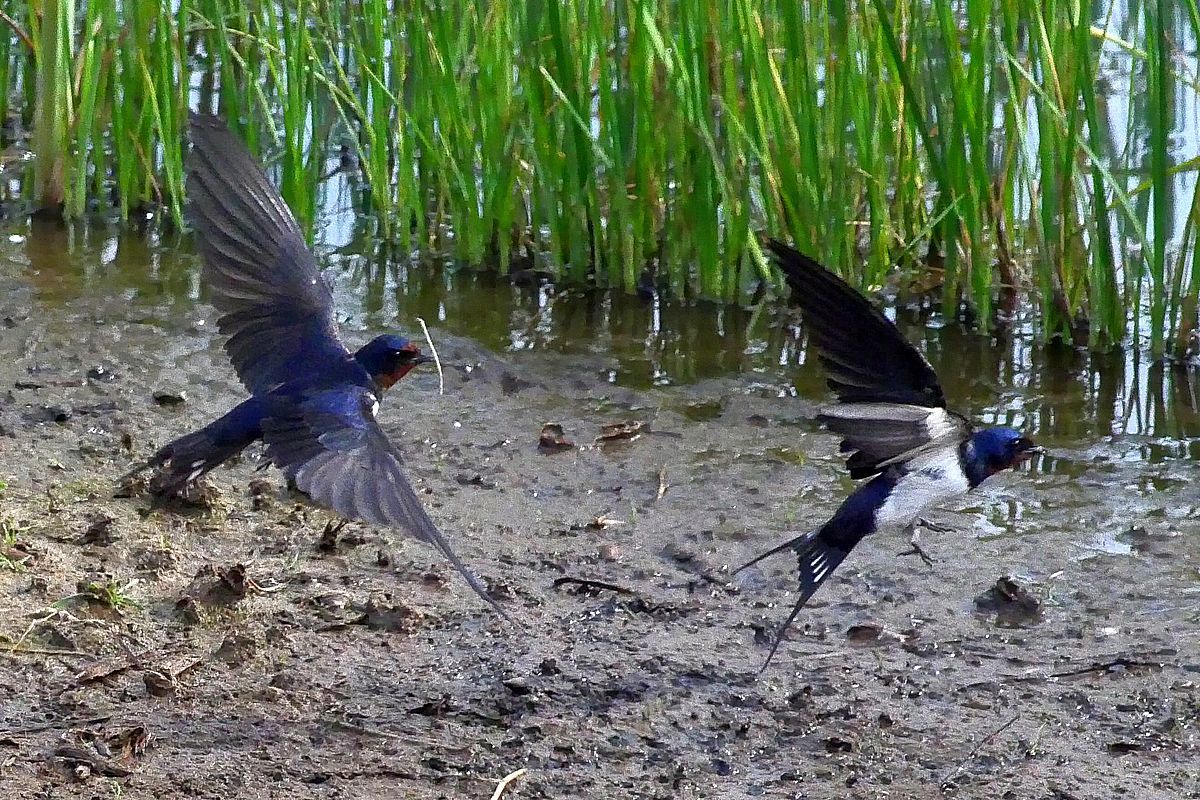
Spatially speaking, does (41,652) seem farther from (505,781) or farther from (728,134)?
(728,134)

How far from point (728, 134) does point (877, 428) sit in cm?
168

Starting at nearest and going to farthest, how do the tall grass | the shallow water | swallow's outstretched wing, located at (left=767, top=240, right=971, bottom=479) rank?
swallow's outstretched wing, located at (left=767, top=240, right=971, bottom=479) → the tall grass → the shallow water

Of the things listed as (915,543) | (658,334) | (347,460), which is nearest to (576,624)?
(347,460)

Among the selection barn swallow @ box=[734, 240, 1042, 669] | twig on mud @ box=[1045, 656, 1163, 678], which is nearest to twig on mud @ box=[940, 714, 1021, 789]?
twig on mud @ box=[1045, 656, 1163, 678]

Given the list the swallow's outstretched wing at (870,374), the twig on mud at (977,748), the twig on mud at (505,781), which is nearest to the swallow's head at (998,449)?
the swallow's outstretched wing at (870,374)

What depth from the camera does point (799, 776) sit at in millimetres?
2836

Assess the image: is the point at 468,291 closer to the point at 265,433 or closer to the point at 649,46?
the point at 649,46

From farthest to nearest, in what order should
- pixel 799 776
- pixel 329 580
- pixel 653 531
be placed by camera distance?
pixel 653 531 < pixel 329 580 < pixel 799 776

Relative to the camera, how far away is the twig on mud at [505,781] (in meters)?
2.69

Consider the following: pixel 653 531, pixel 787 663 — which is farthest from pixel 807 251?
pixel 787 663

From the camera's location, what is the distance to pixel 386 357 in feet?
12.3

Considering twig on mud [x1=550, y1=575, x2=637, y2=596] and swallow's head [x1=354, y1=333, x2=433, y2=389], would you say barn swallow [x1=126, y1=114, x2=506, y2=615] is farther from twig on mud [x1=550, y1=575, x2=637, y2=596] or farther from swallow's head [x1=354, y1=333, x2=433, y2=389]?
twig on mud [x1=550, y1=575, x2=637, y2=596]

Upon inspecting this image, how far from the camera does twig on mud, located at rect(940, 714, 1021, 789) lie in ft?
9.28

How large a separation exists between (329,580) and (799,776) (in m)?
1.17
